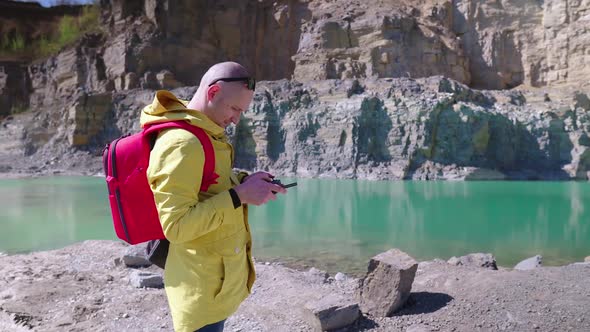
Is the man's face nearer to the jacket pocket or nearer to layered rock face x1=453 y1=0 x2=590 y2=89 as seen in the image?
the jacket pocket

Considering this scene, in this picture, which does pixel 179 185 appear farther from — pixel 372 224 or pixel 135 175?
pixel 372 224

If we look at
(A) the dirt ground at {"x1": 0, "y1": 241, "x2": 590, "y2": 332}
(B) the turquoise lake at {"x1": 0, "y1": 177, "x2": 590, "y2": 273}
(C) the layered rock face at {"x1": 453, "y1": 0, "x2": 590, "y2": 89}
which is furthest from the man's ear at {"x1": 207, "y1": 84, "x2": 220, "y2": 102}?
(C) the layered rock face at {"x1": 453, "y1": 0, "x2": 590, "y2": 89}

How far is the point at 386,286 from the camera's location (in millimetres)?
4266

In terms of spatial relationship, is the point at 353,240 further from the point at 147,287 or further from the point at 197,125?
the point at 197,125

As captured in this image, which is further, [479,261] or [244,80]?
[479,261]

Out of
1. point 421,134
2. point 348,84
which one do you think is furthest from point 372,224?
point 348,84

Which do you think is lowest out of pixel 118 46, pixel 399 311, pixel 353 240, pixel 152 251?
pixel 353 240

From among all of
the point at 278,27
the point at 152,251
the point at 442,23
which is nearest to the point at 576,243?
the point at 152,251

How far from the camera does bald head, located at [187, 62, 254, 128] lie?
1.89 meters

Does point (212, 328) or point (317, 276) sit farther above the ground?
point (212, 328)

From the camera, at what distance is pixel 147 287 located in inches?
207

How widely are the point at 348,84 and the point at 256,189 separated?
106ft

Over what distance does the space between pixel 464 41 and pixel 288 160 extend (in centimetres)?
2120

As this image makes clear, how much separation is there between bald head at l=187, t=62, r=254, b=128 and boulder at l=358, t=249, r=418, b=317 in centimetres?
280
